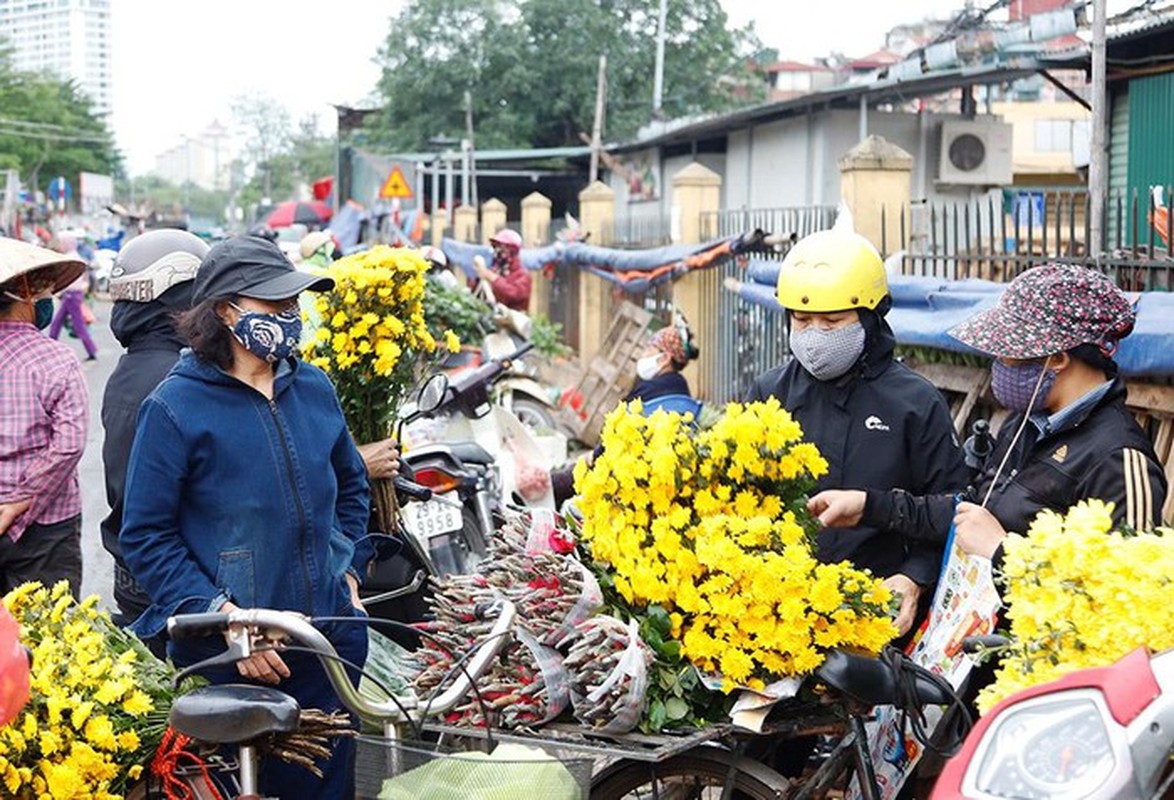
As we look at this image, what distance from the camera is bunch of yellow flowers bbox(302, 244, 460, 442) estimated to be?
225 inches

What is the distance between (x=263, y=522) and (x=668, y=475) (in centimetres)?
106

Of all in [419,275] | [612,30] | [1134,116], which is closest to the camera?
[419,275]

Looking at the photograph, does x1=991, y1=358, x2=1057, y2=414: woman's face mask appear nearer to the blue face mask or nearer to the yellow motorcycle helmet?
the yellow motorcycle helmet

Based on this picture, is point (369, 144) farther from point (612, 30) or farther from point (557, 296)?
point (557, 296)

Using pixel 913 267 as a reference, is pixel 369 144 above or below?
above

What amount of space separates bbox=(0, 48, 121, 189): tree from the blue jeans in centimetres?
6071

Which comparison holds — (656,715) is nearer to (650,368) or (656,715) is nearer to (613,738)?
(613,738)

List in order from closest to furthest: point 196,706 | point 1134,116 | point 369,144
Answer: point 196,706
point 1134,116
point 369,144

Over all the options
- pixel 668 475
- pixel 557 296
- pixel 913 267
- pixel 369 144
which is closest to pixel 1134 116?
pixel 557 296

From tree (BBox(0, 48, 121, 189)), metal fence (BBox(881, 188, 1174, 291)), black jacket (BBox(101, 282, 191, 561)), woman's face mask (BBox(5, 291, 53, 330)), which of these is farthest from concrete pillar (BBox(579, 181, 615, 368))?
tree (BBox(0, 48, 121, 189))

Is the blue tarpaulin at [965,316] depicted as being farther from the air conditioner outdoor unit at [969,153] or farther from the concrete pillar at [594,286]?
the air conditioner outdoor unit at [969,153]

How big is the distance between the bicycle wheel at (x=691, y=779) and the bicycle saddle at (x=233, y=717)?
0.98 m

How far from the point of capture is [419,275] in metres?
5.88

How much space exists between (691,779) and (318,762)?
989mm
